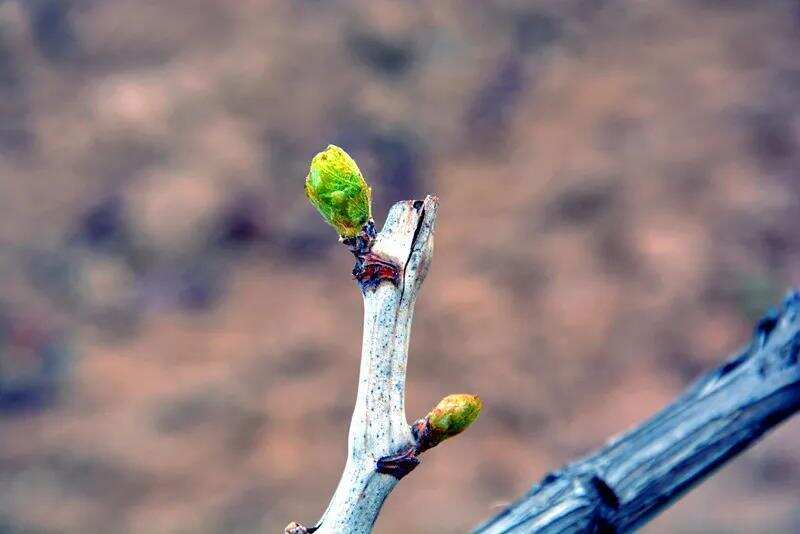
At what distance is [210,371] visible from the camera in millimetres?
4781

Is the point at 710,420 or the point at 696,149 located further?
the point at 696,149

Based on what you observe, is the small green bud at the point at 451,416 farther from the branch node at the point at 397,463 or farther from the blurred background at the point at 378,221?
the blurred background at the point at 378,221

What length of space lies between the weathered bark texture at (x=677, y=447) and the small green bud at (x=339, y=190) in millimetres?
563

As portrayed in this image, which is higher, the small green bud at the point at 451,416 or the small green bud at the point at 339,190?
the small green bud at the point at 339,190

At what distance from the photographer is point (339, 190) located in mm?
777

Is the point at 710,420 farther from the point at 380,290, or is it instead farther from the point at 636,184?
the point at 636,184

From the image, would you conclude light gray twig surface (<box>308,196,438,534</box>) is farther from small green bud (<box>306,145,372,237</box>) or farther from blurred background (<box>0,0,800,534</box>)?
blurred background (<box>0,0,800,534</box>)

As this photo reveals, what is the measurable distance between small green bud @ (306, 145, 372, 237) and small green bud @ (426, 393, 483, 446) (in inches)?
7.0

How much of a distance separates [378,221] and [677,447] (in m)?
3.64

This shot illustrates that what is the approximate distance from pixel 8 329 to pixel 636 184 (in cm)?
388

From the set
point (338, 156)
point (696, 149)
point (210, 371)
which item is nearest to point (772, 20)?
point (696, 149)

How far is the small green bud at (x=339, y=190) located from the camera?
2.54ft

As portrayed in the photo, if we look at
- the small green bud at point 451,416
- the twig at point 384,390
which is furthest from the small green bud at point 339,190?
the small green bud at point 451,416

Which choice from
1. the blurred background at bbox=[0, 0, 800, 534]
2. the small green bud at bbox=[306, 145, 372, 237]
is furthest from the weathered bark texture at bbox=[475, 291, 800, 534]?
the blurred background at bbox=[0, 0, 800, 534]
